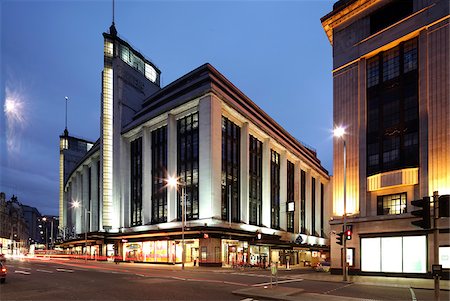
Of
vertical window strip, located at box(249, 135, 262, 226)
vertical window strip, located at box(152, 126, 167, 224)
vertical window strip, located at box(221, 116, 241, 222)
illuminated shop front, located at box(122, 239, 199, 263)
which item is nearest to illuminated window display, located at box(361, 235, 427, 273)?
vertical window strip, located at box(221, 116, 241, 222)

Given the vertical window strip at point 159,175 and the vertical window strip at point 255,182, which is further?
the vertical window strip at point 255,182

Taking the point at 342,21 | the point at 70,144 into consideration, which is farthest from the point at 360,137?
the point at 70,144

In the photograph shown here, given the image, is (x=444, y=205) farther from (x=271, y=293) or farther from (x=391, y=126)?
(x=391, y=126)

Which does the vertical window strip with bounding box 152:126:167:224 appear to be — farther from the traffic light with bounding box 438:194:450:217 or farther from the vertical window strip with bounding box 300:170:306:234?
the traffic light with bounding box 438:194:450:217

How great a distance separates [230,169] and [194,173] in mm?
5940

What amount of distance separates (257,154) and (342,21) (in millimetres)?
29235

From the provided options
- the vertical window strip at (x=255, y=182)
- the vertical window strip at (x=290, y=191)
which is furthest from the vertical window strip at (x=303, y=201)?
the vertical window strip at (x=255, y=182)

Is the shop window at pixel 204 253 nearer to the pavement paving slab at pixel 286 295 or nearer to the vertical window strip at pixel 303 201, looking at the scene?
the pavement paving slab at pixel 286 295

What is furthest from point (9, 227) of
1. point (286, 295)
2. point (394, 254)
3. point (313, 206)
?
point (286, 295)

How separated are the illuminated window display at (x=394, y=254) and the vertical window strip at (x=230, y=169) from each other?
20.9m

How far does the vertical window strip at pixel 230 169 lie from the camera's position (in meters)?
50.7

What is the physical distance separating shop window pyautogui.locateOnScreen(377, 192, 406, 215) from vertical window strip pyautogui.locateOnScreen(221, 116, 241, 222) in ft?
70.7

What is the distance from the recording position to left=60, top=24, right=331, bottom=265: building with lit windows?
47781 mm

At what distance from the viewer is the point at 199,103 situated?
49812 millimetres
